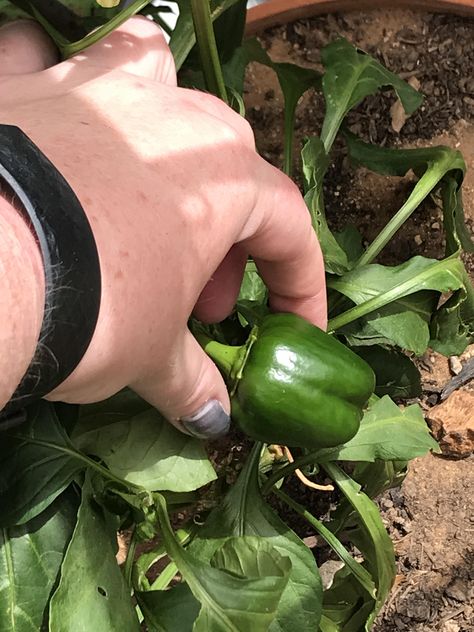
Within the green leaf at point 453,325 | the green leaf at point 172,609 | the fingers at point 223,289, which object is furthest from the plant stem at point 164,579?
the green leaf at point 453,325

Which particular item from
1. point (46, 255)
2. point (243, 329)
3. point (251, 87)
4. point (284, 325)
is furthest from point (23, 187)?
point (251, 87)

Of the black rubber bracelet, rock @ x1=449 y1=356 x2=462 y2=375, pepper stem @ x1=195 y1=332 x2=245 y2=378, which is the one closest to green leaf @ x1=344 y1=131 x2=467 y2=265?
rock @ x1=449 y1=356 x2=462 y2=375

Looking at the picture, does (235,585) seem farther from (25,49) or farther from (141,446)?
(25,49)

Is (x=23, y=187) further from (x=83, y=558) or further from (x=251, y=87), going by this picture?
(x=251, y=87)

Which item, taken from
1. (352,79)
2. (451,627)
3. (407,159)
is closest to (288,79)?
(352,79)

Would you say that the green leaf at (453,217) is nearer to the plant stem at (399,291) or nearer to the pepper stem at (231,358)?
the plant stem at (399,291)

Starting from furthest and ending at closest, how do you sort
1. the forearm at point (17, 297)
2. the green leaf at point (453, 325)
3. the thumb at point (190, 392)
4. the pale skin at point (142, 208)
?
the green leaf at point (453, 325), the thumb at point (190, 392), the pale skin at point (142, 208), the forearm at point (17, 297)
